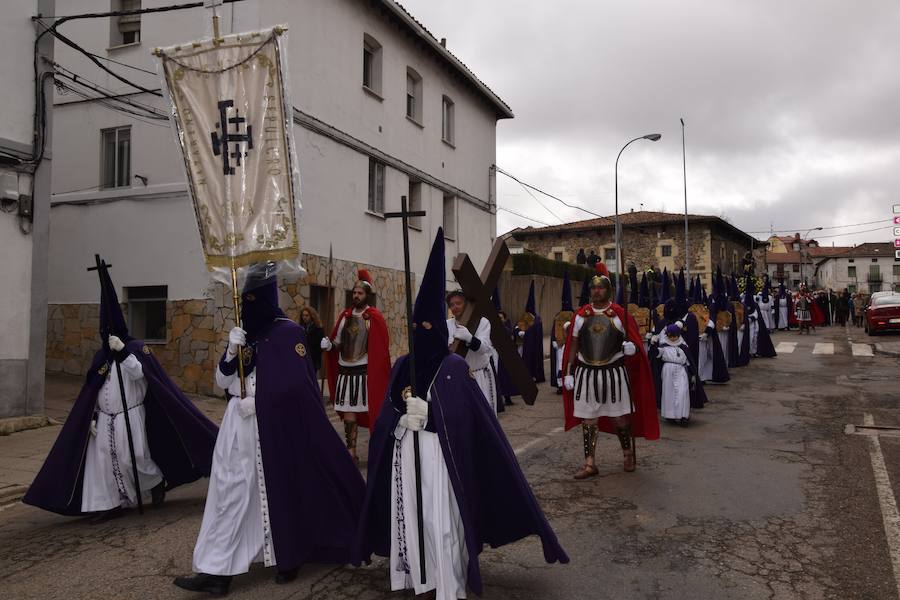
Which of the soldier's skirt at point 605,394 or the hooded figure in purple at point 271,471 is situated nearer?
the hooded figure in purple at point 271,471

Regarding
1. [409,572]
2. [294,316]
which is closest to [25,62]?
[294,316]

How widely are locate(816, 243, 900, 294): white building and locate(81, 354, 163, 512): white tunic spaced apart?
98595mm

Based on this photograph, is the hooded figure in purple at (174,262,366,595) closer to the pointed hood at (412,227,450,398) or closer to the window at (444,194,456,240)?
the pointed hood at (412,227,450,398)

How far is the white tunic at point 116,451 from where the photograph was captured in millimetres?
5680

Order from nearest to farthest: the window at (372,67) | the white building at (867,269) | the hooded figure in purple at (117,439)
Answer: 1. the hooded figure in purple at (117,439)
2. the window at (372,67)
3. the white building at (867,269)

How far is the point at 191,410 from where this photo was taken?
240 inches

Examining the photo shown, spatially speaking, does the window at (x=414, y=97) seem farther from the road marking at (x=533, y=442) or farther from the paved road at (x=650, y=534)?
the paved road at (x=650, y=534)

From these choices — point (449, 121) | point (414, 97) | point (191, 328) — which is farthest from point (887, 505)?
point (449, 121)

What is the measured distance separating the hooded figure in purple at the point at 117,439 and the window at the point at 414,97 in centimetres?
1422

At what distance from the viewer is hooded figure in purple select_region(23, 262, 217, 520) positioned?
564cm

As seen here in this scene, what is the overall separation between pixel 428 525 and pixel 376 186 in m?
14.2

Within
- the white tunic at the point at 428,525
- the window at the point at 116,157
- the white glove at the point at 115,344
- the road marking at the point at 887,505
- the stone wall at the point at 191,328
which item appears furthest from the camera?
the window at the point at 116,157

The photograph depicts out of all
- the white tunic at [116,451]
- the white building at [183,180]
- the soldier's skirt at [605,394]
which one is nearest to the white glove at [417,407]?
the white tunic at [116,451]

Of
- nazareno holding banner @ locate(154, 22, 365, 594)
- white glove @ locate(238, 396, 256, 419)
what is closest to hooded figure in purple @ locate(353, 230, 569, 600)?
nazareno holding banner @ locate(154, 22, 365, 594)
